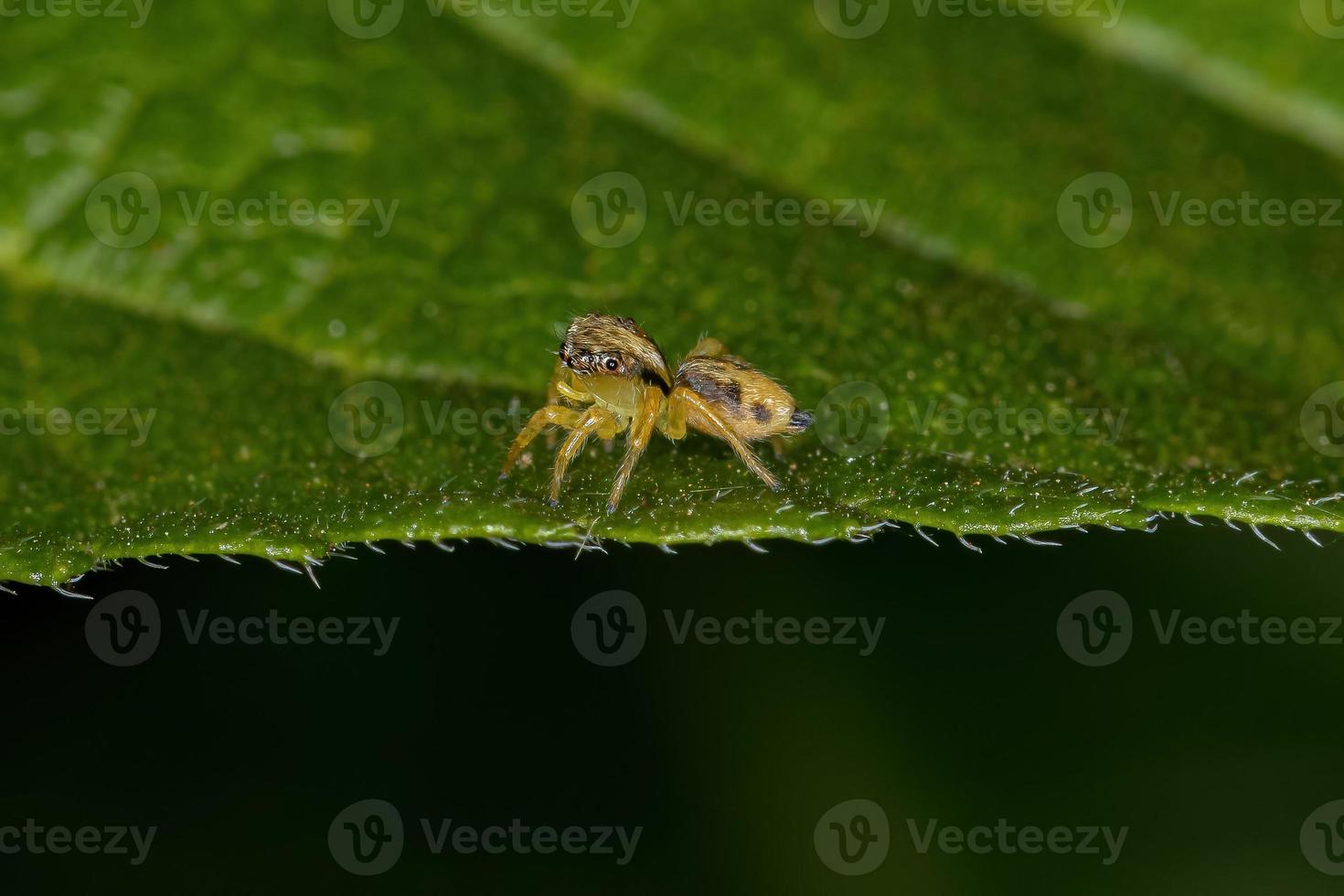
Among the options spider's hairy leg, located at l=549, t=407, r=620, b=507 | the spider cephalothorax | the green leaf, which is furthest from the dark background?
the spider cephalothorax

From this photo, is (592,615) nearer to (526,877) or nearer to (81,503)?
(526,877)

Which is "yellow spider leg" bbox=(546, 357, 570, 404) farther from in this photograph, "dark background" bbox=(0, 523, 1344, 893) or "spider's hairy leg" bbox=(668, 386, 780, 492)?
"dark background" bbox=(0, 523, 1344, 893)

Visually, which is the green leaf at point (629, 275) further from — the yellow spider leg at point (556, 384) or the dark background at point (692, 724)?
the dark background at point (692, 724)

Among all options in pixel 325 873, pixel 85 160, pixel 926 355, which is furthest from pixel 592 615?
pixel 85 160

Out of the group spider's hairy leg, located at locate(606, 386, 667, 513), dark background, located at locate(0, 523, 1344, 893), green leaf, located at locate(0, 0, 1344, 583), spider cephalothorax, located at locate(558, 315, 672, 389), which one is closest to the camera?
green leaf, located at locate(0, 0, 1344, 583)

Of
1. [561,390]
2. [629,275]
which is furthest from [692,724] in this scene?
[629,275]

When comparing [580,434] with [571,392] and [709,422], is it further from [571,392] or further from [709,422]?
[709,422]

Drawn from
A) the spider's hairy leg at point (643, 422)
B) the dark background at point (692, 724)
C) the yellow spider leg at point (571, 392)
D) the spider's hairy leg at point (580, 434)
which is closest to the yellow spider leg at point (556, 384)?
the yellow spider leg at point (571, 392)
